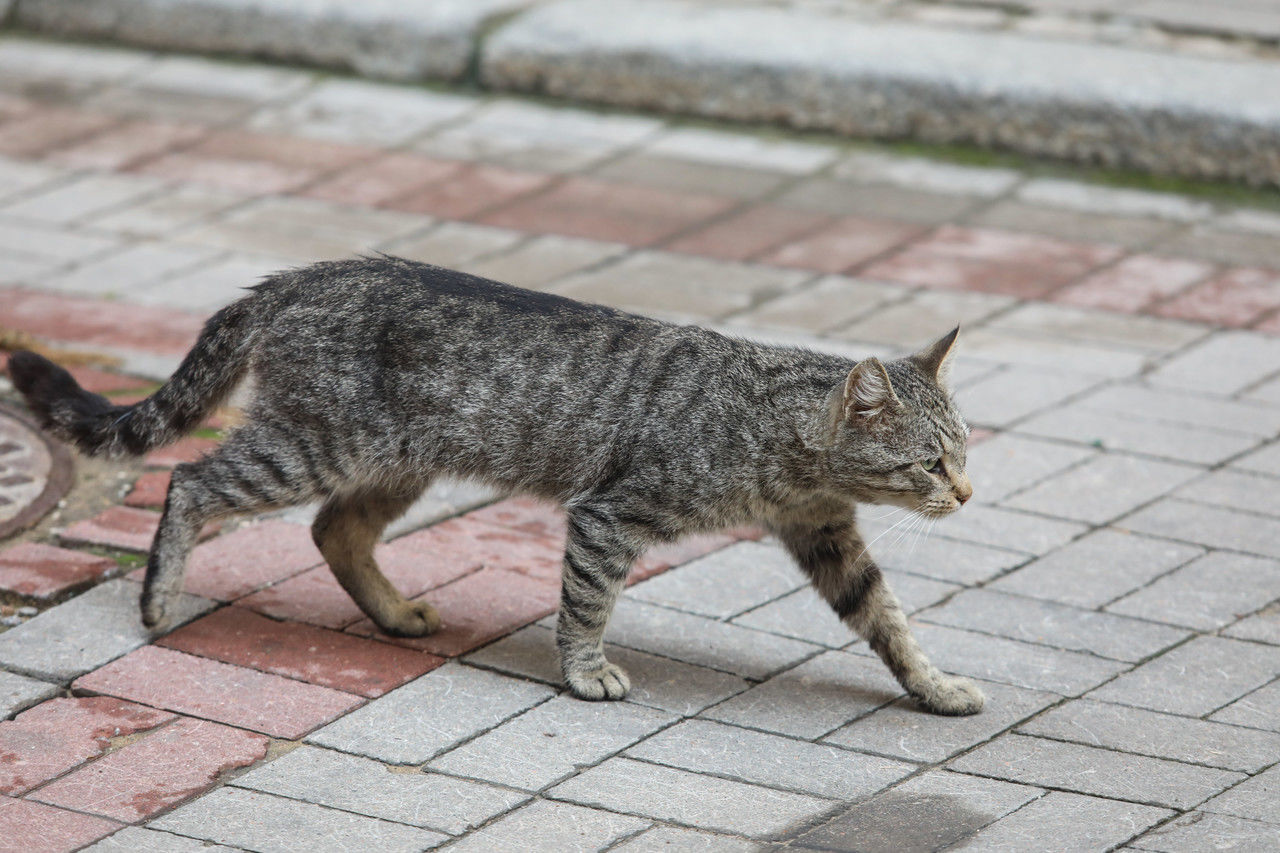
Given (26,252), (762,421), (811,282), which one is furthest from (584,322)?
(26,252)

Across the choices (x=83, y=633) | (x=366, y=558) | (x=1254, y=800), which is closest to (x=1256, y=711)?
(x=1254, y=800)

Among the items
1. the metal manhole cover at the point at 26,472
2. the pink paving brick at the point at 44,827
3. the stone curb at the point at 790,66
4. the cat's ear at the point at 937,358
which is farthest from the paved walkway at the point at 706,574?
the cat's ear at the point at 937,358

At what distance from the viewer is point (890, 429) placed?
429 cm

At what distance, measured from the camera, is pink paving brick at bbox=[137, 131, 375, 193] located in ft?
27.8

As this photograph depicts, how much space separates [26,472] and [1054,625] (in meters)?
3.27

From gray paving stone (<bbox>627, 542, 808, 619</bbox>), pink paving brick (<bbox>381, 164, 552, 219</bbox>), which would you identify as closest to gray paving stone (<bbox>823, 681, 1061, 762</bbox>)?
gray paving stone (<bbox>627, 542, 808, 619</bbox>)

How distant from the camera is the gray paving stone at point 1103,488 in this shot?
219 inches

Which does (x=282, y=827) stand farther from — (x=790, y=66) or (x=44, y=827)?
(x=790, y=66)

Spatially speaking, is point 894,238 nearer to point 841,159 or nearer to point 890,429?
point 841,159

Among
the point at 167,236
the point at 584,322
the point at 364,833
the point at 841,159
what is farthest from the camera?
the point at 841,159

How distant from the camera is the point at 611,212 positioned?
816 cm

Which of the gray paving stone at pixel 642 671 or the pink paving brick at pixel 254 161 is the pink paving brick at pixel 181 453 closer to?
the gray paving stone at pixel 642 671

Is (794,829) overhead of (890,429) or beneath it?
beneath

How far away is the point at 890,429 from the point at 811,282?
3164mm
